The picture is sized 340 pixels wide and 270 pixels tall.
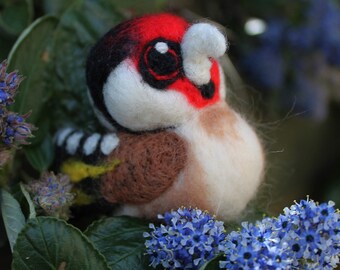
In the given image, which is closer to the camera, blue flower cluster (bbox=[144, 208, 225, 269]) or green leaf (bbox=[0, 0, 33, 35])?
blue flower cluster (bbox=[144, 208, 225, 269])

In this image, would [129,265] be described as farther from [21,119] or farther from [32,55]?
[32,55]

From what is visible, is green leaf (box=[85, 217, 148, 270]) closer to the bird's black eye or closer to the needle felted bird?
the needle felted bird

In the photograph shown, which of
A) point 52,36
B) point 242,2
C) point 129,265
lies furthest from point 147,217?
point 242,2

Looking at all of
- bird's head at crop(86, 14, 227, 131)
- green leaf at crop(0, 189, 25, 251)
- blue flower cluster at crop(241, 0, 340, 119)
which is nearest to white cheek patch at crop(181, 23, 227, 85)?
bird's head at crop(86, 14, 227, 131)

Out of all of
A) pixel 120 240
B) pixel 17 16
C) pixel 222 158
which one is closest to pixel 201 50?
pixel 222 158

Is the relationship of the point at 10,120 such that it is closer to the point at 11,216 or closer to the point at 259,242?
the point at 11,216

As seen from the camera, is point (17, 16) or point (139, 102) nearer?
point (139, 102)
